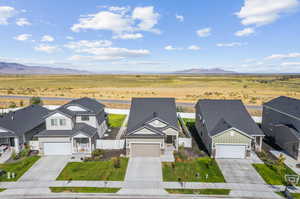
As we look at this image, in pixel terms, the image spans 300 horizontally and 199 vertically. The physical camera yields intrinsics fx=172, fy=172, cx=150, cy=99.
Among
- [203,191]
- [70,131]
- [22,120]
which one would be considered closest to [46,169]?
[70,131]

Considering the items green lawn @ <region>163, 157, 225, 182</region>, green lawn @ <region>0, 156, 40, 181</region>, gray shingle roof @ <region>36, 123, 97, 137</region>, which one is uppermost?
gray shingle roof @ <region>36, 123, 97, 137</region>

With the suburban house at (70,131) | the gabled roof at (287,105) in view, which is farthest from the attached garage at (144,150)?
the gabled roof at (287,105)

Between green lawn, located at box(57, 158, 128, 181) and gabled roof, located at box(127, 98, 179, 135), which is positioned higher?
gabled roof, located at box(127, 98, 179, 135)

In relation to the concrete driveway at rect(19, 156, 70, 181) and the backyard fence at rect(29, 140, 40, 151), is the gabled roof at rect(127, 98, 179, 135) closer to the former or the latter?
the concrete driveway at rect(19, 156, 70, 181)

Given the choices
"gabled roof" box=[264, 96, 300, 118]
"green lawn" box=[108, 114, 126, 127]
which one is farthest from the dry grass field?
"gabled roof" box=[264, 96, 300, 118]

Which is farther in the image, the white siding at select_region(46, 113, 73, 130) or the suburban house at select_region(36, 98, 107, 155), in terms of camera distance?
the white siding at select_region(46, 113, 73, 130)

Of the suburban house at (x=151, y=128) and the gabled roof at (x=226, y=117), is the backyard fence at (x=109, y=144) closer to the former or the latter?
the suburban house at (x=151, y=128)

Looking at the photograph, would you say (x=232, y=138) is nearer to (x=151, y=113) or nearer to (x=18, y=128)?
(x=151, y=113)
